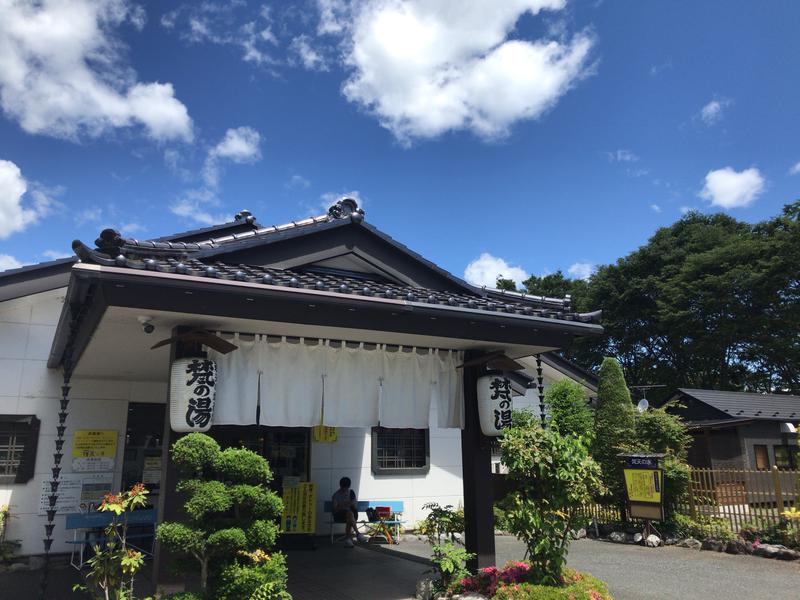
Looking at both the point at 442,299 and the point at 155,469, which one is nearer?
the point at 442,299

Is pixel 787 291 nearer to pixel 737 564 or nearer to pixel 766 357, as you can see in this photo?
pixel 766 357

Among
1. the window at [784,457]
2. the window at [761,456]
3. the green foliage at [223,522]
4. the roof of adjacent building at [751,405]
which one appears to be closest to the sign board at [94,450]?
the green foliage at [223,522]

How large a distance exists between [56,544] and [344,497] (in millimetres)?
5523

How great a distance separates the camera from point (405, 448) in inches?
573

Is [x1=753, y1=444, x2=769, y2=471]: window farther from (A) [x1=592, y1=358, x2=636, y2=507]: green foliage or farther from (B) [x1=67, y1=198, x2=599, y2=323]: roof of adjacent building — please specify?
(B) [x1=67, y1=198, x2=599, y2=323]: roof of adjacent building

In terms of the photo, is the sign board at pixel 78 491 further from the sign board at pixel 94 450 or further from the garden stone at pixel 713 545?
the garden stone at pixel 713 545

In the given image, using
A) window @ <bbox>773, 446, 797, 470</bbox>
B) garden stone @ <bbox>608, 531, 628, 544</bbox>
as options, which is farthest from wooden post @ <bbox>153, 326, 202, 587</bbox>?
window @ <bbox>773, 446, 797, 470</bbox>

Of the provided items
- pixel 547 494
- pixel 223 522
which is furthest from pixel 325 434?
pixel 223 522

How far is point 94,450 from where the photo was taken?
11273 mm

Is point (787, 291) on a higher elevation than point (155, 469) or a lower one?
higher

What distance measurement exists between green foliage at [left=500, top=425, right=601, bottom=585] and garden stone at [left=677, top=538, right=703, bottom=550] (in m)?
7.15

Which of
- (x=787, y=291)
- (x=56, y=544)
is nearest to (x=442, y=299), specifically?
(x=56, y=544)

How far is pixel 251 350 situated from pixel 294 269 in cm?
183

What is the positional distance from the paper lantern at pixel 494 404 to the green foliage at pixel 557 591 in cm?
199
